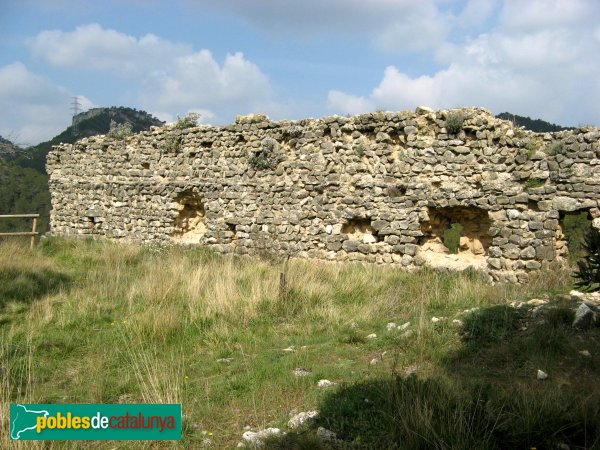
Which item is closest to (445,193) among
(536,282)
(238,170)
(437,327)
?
(536,282)

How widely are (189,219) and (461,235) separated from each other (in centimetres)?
608

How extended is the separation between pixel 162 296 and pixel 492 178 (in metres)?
5.33

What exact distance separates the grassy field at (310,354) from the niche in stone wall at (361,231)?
73cm

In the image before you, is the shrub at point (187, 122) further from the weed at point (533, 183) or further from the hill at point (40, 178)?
the hill at point (40, 178)

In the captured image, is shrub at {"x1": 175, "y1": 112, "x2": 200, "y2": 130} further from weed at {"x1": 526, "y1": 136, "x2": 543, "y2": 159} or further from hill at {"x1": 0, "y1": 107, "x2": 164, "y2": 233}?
hill at {"x1": 0, "y1": 107, "x2": 164, "y2": 233}

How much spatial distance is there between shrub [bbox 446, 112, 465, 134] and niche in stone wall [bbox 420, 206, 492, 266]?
50.8 inches

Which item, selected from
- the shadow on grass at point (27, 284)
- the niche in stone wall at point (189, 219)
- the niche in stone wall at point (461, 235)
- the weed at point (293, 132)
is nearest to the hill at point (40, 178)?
the niche in stone wall at point (189, 219)

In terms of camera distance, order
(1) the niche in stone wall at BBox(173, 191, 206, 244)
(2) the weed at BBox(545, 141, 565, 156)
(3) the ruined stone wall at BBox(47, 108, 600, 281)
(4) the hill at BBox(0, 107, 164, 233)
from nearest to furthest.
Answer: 1. (2) the weed at BBox(545, 141, 565, 156)
2. (3) the ruined stone wall at BBox(47, 108, 600, 281)
3. (1) the niche in stone wall at BBox(173, 191, 206, 244)
4. (4) the hill at BBox(0, 107, 164, 233)

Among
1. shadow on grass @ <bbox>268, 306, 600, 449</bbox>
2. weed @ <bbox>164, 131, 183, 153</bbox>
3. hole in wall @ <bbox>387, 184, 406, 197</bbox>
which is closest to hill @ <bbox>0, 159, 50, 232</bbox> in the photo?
weed @ <bbox>164, 131, 183, 153</bbox>

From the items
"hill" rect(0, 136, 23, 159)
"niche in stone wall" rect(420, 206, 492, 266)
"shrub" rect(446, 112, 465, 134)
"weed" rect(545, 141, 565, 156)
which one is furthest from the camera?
"hill" rect(0, 136, 23, 159)

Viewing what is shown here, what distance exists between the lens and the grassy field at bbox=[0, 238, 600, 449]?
133 inches

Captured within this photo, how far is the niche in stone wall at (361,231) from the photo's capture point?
9.31 metres

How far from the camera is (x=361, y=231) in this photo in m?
9.57

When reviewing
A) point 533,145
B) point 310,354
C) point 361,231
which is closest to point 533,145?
point 533,145
